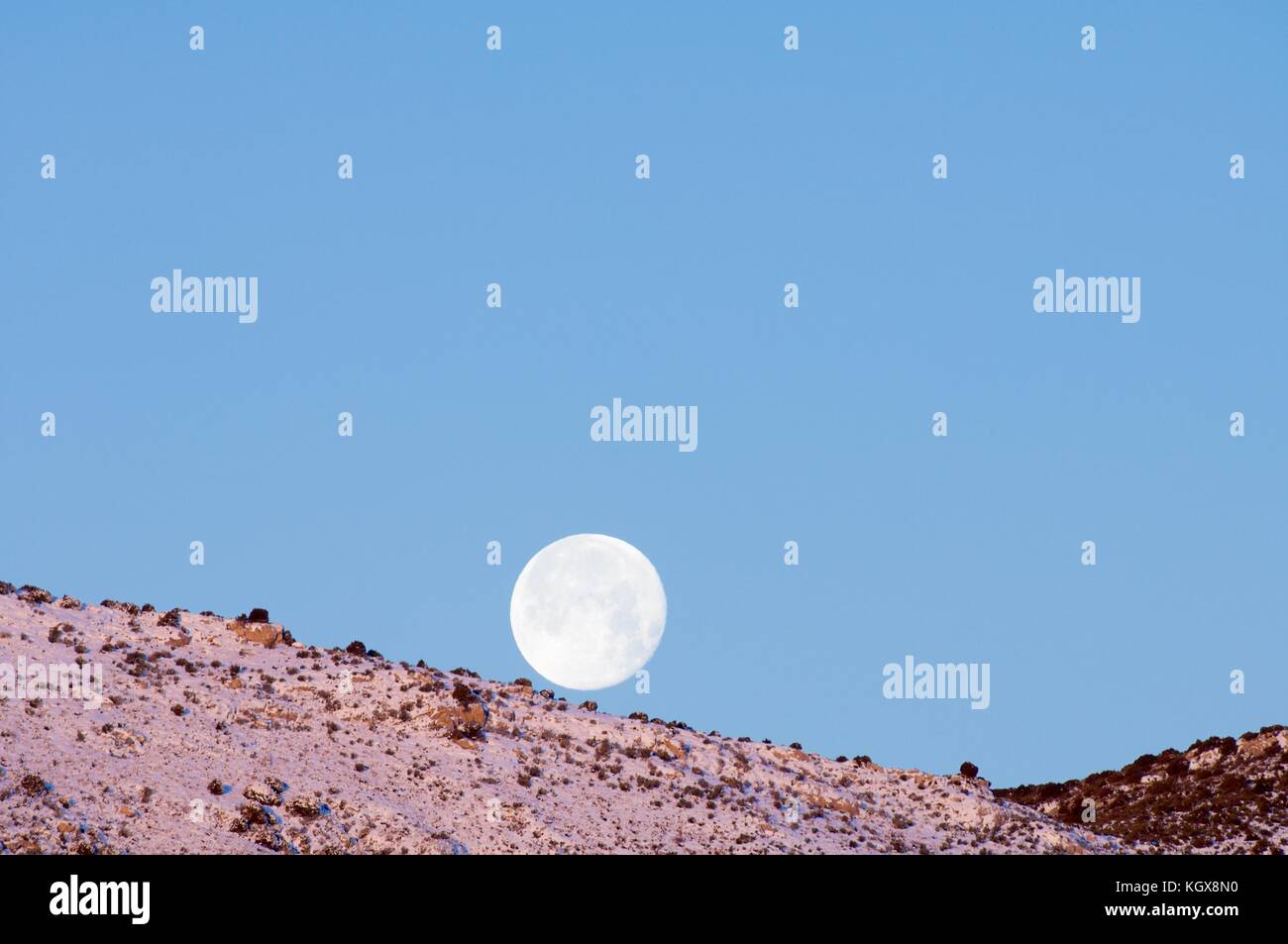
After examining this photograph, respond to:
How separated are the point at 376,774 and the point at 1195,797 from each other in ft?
148

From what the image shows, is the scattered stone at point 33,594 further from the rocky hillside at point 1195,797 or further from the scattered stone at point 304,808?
the rocky hillside at point 1195,797

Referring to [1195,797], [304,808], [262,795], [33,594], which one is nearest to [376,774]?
[304,808]

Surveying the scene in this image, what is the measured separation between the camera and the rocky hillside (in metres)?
79.9

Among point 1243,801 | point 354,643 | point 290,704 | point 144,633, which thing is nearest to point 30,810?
point 290,704

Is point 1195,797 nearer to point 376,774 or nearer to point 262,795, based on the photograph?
point 376,774

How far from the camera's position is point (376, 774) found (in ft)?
205

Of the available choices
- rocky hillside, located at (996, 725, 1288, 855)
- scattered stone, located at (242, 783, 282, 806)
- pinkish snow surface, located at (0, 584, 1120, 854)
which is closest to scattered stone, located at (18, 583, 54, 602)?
pinkish snow surface, located at (0, 584, 1120, 854)

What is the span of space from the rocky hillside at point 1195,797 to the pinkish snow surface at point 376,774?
21.0 ft

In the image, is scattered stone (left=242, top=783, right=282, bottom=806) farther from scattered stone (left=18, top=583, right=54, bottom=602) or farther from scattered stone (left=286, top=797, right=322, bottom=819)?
scattered stone (left=18, top=583, right=54, bottom=602)
